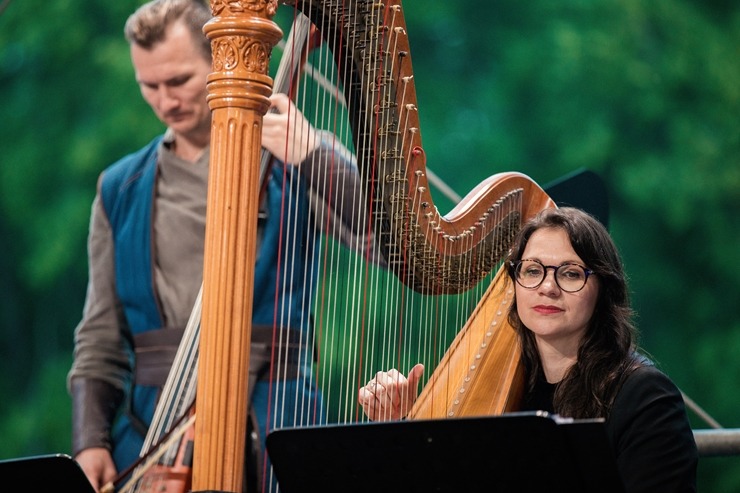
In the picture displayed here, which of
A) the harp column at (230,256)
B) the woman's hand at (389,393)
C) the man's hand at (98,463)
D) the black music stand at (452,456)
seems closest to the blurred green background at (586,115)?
the man's hand at (98,463)

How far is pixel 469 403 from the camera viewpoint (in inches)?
93.2

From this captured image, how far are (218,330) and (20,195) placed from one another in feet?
8.33

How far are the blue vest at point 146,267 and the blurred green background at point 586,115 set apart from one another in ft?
1.45

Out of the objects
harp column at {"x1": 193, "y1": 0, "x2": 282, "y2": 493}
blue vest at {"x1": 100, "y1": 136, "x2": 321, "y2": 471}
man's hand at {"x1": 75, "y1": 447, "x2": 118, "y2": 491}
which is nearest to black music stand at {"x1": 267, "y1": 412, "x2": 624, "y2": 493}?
harp column at {"x1": 193, "y1": 0, "x2": 282, "y2": 493}

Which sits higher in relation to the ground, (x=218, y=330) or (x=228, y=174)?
(x=228, y=174)

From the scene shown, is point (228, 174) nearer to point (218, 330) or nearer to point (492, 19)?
point (218, 330)

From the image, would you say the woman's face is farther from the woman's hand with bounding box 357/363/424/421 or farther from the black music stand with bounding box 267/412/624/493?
the black music stand with bounding box 267/412/624/493

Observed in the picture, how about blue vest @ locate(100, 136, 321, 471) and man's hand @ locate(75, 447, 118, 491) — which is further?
man's hand @ locate(75, 447, 118, 491)

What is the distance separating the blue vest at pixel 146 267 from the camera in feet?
9.90

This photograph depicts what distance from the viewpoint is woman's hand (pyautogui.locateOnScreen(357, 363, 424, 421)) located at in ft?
7.31

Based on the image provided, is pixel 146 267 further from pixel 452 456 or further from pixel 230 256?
pixel 452 456

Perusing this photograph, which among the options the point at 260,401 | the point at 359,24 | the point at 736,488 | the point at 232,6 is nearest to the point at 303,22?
the point at 359,24

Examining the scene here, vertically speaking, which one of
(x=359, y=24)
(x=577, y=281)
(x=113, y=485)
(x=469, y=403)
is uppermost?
(x=359, y=24)

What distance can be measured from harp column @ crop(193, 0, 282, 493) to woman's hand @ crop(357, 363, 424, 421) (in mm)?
709
